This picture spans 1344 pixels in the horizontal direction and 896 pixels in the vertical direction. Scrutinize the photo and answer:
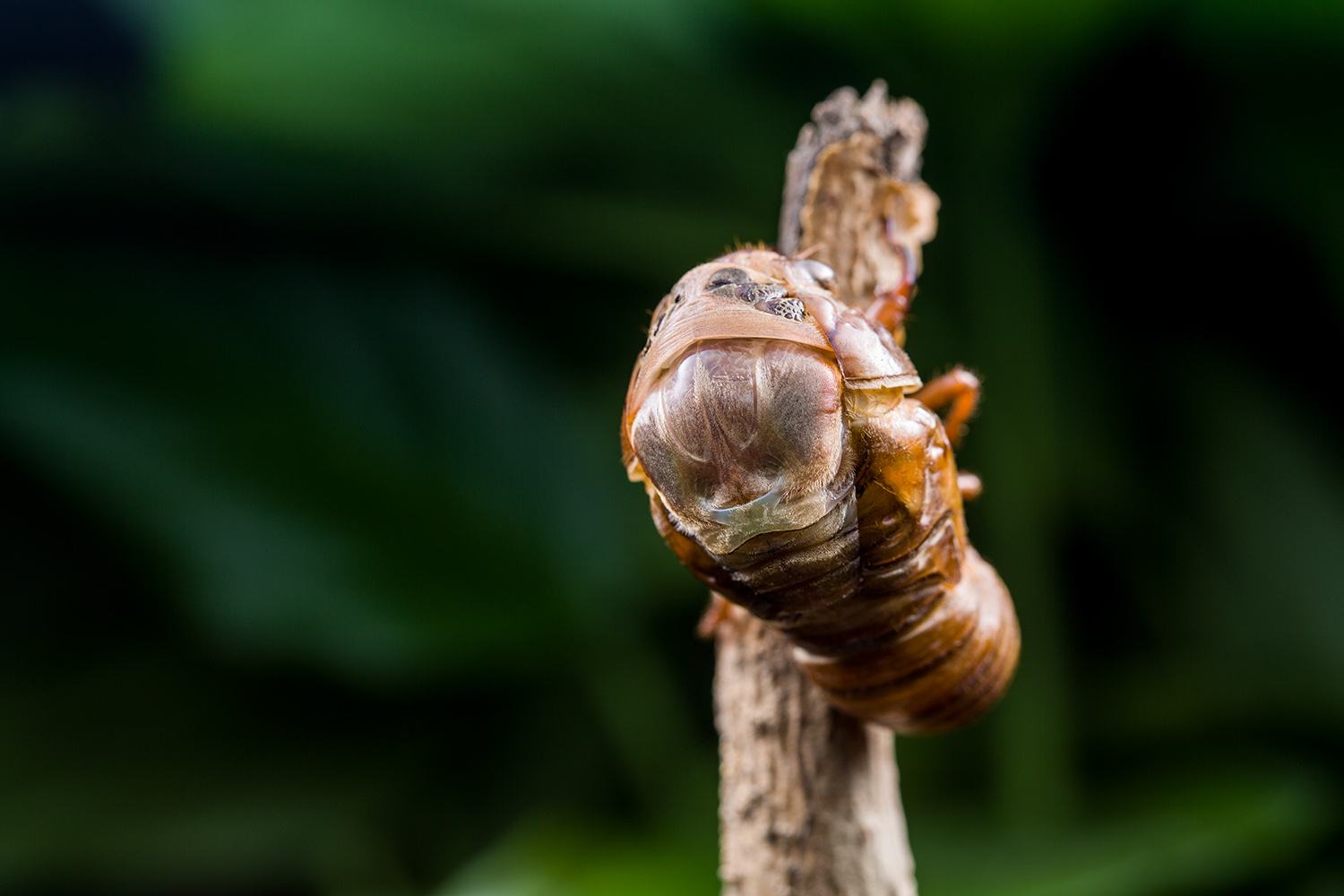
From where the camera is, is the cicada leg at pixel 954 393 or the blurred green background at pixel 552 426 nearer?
the cicada leg at pixel 954 393

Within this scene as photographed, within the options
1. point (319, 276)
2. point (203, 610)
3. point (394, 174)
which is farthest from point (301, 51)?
point (203, 610)

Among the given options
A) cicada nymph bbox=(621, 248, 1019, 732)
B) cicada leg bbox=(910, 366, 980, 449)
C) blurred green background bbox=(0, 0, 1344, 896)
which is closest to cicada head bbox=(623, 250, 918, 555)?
cicada nymph bbox=(621, 248, 1019, 732)

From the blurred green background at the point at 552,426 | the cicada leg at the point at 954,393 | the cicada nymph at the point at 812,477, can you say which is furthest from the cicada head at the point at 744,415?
the blurred green background at the point at 552,426

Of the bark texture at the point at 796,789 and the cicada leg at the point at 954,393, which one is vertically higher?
the cicada leg at the point at 954,393

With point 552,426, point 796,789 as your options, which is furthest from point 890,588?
point 552,426

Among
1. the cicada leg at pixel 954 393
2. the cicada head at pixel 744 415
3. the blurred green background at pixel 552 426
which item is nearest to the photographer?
the cicada head at pixel 744 415

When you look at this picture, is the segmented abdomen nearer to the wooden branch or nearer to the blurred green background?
the wooden branch

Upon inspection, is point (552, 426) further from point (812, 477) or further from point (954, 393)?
point (812, 477)

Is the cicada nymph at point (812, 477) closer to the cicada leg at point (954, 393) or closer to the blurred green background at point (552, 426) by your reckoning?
the cicada leg at point (954, 393)
